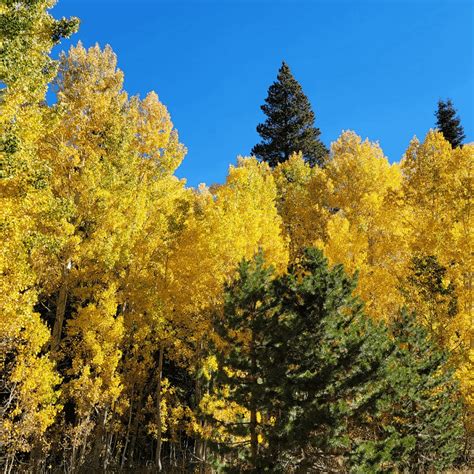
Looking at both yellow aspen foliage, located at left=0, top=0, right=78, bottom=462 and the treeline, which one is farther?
the treeline

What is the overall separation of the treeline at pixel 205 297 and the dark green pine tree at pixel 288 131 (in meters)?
17.4

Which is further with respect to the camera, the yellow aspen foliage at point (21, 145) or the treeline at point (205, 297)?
the treeline at point (205, 297)

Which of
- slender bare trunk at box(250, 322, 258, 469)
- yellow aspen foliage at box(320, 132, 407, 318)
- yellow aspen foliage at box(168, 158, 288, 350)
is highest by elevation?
yellow aspen foliage at box(320, 132, 407, 318)

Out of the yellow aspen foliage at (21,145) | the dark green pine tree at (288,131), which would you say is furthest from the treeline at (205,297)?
the dark green pine tree at (288,131)

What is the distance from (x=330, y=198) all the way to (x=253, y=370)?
14.8 metres

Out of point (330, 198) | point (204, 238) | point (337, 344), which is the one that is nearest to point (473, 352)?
point (337, 344)

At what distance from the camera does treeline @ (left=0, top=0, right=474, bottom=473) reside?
9430 mm

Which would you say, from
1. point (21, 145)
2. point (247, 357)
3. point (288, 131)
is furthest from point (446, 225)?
point (288, 131)

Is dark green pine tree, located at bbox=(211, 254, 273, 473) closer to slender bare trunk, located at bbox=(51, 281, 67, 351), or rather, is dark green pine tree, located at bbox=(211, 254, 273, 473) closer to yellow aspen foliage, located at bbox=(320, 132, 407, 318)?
yellow aspen foliage, located at bbox=(320, 132, 407, 318)

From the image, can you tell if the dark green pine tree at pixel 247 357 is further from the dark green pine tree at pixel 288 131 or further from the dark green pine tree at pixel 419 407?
the dark green pine tree at pixel 288 131

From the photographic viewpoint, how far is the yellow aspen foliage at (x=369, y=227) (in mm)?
16812

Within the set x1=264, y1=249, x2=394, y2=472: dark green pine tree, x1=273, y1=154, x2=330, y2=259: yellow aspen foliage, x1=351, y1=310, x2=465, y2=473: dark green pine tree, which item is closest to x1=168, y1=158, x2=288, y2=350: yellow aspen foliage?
x1=264, y1=249, x2=394, y2=472: dark green pine tree

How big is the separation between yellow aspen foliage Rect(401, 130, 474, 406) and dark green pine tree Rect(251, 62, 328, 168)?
755 inches

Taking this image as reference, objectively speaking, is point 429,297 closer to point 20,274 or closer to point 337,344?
point 337,344
